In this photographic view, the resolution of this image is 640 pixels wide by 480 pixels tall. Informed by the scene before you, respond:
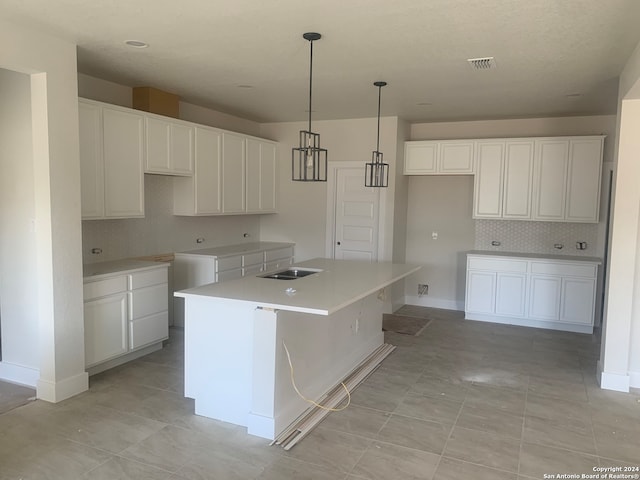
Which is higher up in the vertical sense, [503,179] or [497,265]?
[503,179]

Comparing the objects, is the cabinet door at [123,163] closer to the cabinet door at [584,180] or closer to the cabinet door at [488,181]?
the cabinet door at [488,181]

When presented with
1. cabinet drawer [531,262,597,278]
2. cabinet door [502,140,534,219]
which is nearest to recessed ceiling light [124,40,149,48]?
cabinet door [502,140,534,219]

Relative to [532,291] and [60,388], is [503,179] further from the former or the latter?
[60,388]

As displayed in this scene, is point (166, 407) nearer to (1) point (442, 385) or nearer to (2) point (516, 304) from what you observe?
(1) point (442, 385)

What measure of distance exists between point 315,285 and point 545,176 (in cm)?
365

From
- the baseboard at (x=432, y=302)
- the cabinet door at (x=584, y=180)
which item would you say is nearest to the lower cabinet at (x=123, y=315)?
the baseboard at (x=432, y=302)

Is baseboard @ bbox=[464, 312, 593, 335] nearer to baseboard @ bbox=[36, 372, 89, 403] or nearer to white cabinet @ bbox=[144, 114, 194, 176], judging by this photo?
white cabinet @ bbox=[144, 114, 194, 176]

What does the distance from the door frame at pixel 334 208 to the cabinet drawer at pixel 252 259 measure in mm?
1008

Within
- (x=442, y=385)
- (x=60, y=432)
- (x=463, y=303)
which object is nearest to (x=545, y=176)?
(x=463, y=303)

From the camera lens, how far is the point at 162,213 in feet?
17.6

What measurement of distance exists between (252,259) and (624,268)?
156 inches

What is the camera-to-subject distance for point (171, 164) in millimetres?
4883

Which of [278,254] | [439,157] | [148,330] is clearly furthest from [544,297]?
[148,330]

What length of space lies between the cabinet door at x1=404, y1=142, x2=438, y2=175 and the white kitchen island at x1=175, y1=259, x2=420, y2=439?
2.91m
